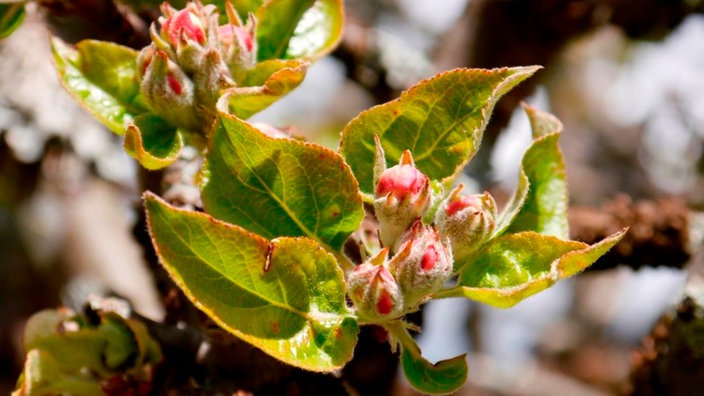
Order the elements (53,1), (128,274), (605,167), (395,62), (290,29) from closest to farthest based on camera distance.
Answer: (290,29) → (53,1) → (395,62) → (128,274) → (605,167)

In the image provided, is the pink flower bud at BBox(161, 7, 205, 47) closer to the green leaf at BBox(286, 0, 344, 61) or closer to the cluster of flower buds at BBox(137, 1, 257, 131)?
the cluster of flower buds at BBox(137, 1, 257, 131)

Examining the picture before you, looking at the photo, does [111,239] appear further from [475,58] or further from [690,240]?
[690,240]

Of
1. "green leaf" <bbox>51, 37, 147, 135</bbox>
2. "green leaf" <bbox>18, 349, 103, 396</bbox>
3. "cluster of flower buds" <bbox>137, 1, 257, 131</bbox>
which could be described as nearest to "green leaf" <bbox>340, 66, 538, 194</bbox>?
"cluster of flower buds" <bbox>137, 1, 257, 131</bbox>

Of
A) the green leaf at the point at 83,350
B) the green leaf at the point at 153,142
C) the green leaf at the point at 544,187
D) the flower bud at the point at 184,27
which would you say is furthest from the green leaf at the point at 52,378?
the green leaf at the point at 544,187

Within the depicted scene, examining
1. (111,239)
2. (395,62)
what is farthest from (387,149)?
(111,239)

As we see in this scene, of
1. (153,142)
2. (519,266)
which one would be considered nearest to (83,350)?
(153,142)

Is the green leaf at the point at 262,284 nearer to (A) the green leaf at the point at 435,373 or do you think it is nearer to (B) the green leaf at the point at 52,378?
(A) the green leaf at the point at 435,373
